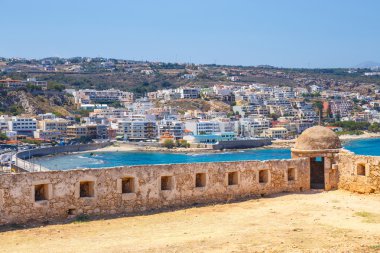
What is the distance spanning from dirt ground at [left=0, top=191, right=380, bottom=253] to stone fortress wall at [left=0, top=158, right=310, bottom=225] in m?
0.47

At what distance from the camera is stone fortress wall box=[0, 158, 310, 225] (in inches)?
458

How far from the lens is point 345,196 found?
15188mm

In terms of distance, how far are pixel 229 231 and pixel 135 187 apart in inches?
118

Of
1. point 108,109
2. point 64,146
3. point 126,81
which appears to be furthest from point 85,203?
point 126,81

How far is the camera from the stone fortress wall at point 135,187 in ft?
38.2

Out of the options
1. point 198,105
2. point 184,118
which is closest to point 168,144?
point 184,118

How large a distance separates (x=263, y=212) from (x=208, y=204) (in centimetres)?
164

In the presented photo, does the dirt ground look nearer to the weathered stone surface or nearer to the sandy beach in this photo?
the weathered stone surface

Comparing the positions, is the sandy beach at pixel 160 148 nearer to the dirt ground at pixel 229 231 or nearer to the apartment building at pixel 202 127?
the apartment building at pixel 202 127

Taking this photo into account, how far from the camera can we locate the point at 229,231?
36.0ft

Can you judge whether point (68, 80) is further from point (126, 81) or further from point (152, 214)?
point (152, 214)

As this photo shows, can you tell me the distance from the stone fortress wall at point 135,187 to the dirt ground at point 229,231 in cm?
47

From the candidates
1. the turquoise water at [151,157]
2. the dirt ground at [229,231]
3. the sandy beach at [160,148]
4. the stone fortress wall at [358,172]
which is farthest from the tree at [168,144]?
the dirt ground at [229,231]

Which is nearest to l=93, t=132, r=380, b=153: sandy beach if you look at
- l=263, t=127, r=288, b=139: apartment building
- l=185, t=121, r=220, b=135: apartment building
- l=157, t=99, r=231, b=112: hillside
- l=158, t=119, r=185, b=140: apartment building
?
l=263, t=127, r=288, b=139: apartment building
